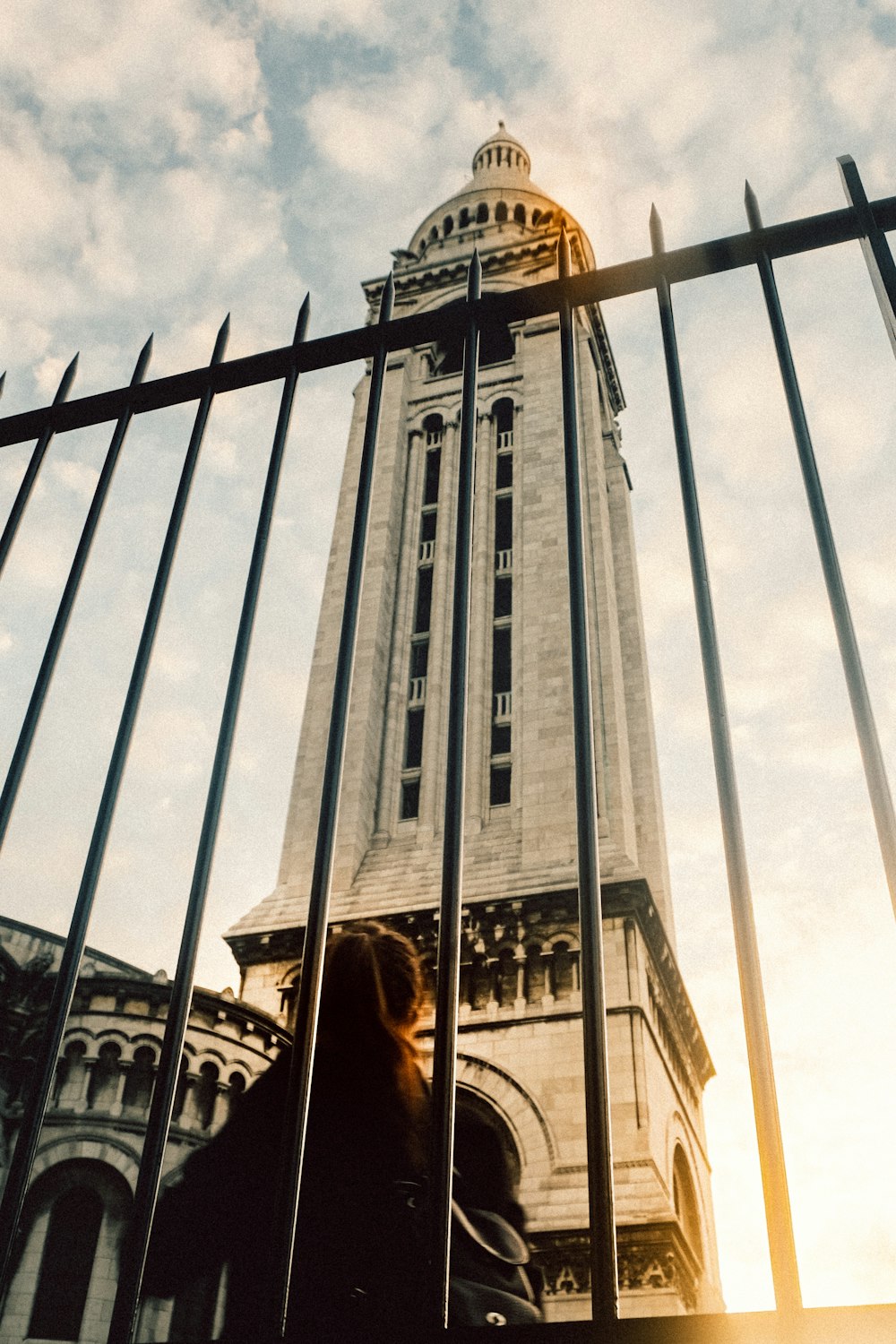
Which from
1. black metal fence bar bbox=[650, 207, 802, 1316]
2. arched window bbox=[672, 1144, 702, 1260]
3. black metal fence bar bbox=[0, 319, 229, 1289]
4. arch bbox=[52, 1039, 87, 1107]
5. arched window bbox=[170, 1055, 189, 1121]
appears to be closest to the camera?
black metal fence bar bbox=[650, 207, 802, 1316]

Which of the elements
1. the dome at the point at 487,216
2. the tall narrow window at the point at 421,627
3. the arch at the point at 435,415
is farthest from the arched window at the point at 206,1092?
the dome at the point at 487,216

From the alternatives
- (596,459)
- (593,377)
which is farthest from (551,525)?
(593,377)

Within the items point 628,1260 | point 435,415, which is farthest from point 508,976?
point 435,415

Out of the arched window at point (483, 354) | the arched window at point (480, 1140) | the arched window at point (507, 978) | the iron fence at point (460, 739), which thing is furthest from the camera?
the arched window at point (483, 354)

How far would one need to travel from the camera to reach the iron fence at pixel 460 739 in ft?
6.12

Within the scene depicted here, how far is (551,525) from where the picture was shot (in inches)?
917

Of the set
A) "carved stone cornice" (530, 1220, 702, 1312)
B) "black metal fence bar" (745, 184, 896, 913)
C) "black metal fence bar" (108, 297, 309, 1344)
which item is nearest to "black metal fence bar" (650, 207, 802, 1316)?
"black metal fence bar" (745, 184, 896, 913)

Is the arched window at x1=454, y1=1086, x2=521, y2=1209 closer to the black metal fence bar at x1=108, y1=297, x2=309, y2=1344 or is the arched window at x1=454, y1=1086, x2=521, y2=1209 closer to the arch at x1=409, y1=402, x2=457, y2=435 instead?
the black metal fence bar at x1=108, y1=297, x2=309, y2=1344

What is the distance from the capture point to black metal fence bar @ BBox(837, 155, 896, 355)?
2.62 metres

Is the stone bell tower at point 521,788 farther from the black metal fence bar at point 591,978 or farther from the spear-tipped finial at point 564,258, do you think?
the black metal fence bar at point 591,978

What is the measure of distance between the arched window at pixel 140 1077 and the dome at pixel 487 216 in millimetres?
24275

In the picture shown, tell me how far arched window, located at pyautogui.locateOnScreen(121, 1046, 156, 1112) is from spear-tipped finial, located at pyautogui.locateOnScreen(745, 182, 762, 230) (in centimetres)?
1280

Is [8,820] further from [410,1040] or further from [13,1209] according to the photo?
[410,1040]

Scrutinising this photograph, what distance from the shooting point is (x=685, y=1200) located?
18.2 metres
